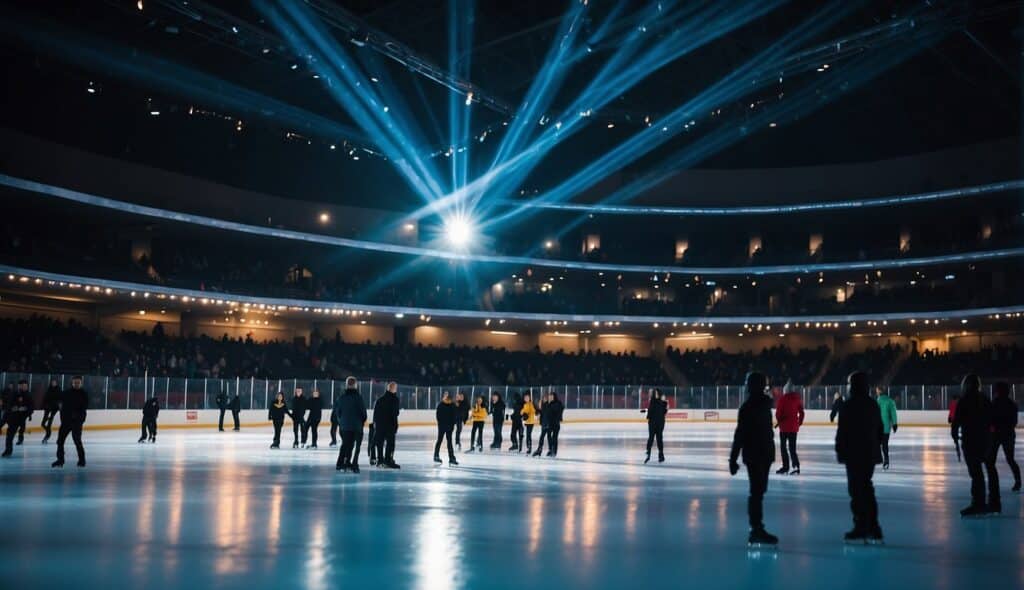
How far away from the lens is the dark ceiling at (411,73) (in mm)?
32750

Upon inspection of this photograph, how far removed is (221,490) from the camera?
45.1 ft

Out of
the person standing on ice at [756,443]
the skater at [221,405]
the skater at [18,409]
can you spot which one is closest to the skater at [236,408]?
the skater at [221,405]

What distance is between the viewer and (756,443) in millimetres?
9195

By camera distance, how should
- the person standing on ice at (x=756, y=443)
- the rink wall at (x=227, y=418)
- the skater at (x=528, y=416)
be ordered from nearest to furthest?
the person standing on ice at (x=756, y=443)
the skater at (x=528, y=416)
the rink wall at (x=227, y=418)

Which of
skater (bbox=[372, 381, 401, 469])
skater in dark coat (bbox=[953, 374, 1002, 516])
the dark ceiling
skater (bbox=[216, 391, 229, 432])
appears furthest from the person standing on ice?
skater (bbox=[216, 391, 229, 432])

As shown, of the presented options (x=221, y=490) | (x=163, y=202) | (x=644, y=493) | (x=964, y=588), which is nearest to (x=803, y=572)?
(x=964, y=588)

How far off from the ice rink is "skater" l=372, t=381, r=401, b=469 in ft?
2.25

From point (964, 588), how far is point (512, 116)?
1477 inches

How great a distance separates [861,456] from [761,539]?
1.20 m

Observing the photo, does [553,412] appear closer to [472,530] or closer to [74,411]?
[74,411]

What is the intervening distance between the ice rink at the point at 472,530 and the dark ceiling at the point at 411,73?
1844cm

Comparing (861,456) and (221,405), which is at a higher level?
(861,456)

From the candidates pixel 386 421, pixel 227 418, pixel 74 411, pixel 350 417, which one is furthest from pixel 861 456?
pixel 227 418

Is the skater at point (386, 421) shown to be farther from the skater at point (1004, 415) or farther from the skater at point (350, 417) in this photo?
the skater at point (1004, 415)
